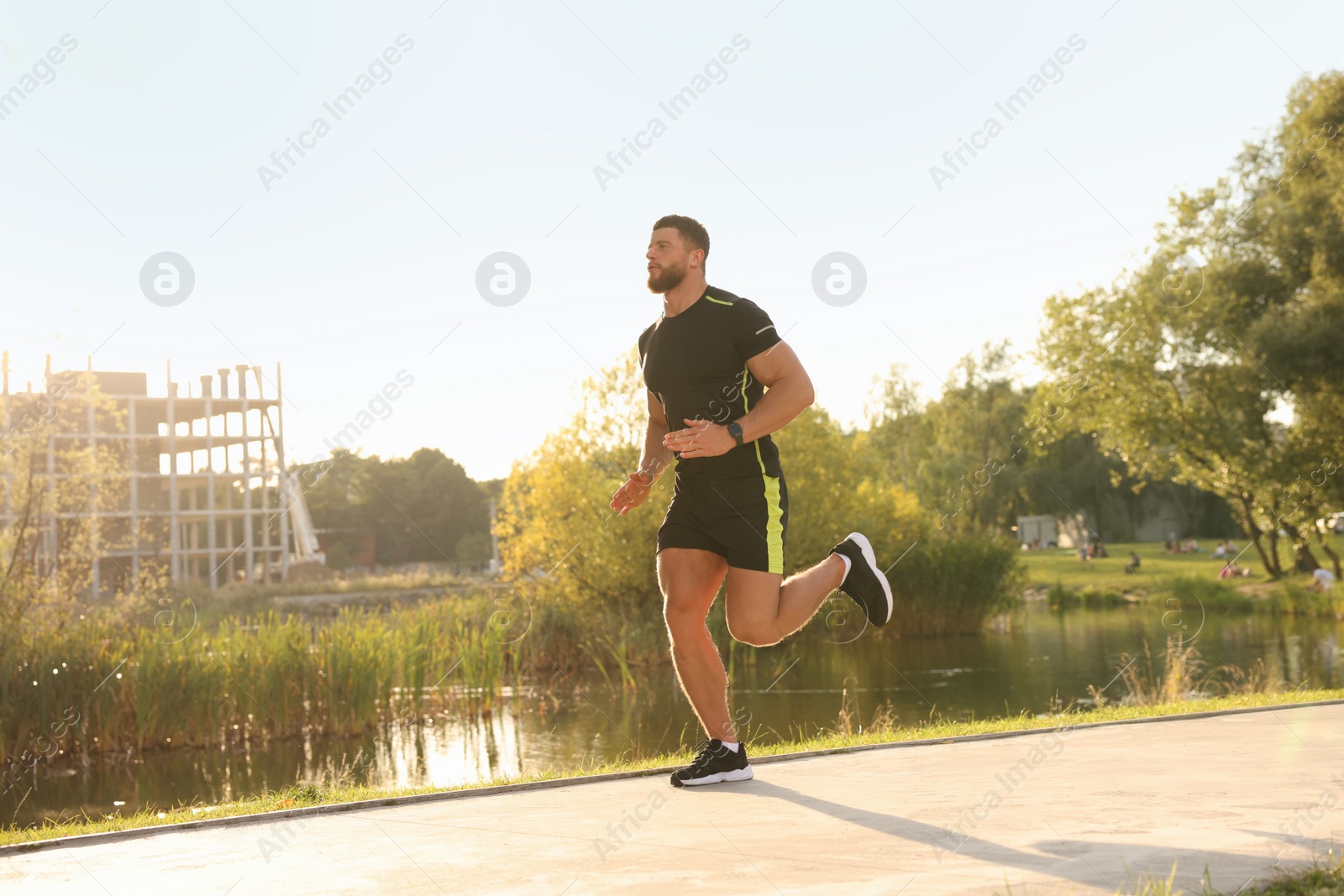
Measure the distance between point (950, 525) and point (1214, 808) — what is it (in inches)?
936

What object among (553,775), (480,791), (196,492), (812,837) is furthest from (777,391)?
(196,492)

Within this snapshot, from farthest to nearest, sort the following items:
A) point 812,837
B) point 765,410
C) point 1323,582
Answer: point 1323,582 < point 765,410 < point 812,837

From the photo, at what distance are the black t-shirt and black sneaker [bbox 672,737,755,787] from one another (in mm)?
1014

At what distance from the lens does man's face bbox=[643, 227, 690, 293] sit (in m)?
4.60

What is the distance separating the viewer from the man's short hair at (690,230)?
4.67 m

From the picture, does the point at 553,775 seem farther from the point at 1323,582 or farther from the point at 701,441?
the point at 1323,582

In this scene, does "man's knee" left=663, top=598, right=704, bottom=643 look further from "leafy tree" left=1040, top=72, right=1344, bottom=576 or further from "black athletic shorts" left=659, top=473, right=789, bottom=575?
"leafy tree" left=1040, top=72, right=1344, bottom=576

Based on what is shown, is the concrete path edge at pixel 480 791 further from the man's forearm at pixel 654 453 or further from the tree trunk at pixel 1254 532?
the tree trunk at pixel 1254 532

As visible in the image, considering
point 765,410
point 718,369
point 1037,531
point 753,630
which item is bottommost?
point 753,630

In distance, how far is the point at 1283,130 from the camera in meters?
27.9

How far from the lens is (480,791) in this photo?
173 inches

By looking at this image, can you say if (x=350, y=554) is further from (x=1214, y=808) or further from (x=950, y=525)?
(x=1214, y=808)

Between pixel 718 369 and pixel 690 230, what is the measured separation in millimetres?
598

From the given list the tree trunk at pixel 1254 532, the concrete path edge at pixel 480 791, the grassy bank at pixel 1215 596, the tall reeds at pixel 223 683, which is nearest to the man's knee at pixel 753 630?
the concrete path edge at pixel 480 791
